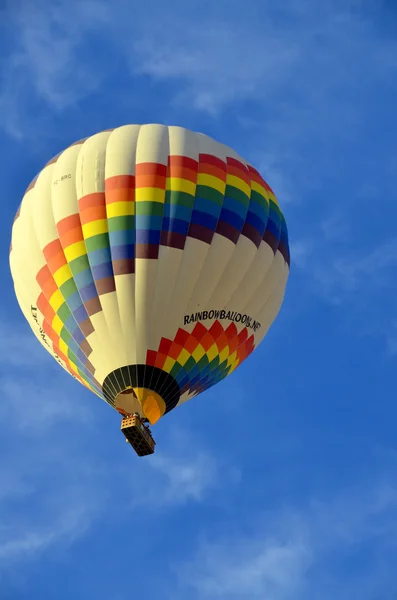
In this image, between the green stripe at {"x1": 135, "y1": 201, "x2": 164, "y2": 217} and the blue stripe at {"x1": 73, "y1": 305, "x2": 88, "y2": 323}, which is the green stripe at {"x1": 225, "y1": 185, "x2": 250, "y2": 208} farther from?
the blue stripe at {"x1": 73, "y1": 305, "x2": 88, "y2": 323}

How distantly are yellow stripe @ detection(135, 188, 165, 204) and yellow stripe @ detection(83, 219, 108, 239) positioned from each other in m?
0.85

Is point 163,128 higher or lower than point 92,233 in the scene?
higher

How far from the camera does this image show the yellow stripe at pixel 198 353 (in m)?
27.6

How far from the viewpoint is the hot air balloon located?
27.1 m

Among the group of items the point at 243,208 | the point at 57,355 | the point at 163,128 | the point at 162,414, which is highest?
the point at 163,128

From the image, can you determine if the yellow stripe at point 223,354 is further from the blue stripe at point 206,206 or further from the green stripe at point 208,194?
the green stripe at point 208,194

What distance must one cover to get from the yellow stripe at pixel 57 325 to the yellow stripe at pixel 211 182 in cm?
413

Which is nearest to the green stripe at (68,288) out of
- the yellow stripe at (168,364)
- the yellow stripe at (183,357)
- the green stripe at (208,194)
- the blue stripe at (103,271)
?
the blue stripe at (103,271)

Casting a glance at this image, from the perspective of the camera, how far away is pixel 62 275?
27.8 metres

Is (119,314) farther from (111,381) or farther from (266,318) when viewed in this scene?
(266,318)

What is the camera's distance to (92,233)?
2755 centimetres

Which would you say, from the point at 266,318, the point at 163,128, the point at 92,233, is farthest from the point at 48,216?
the point at 266,318

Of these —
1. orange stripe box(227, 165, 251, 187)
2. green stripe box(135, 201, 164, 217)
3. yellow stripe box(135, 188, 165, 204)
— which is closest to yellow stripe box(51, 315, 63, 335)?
green stripe box(135, 201, 164, 217)

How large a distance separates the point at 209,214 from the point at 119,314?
2935mm
